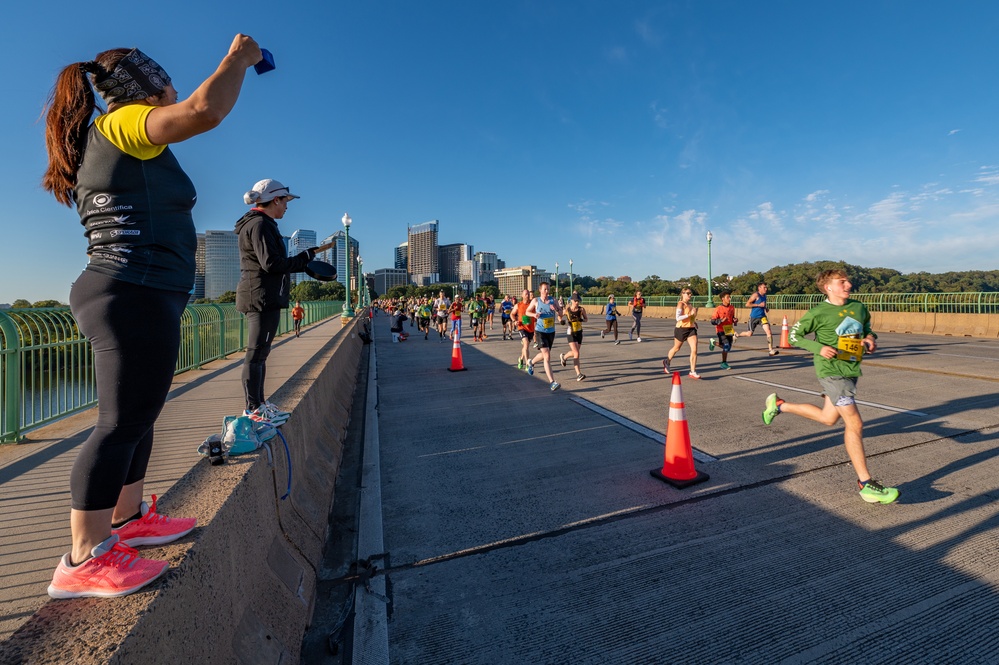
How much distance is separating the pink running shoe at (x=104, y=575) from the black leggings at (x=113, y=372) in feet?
0.58

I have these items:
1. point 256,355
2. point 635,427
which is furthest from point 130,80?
point 635,427

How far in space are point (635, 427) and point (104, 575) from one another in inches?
218

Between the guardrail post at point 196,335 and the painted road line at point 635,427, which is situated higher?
the guardrail post at point 196,335

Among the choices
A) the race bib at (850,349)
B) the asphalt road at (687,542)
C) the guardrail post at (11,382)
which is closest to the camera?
the asphalt road at (687,542)

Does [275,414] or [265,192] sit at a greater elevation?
[265,192]

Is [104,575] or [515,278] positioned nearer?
[104,575]

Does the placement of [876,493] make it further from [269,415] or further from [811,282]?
[811,282]

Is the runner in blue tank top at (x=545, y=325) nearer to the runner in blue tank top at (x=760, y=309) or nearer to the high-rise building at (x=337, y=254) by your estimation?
the high-rise building at (x=337, y=254)

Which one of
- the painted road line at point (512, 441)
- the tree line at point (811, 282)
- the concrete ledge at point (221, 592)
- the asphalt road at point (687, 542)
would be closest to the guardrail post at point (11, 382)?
the concrete ledge at point (221, 592)

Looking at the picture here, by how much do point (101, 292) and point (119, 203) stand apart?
326 mm

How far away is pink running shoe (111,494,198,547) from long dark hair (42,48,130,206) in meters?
1.34

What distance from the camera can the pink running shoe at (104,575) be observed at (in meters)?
1.62

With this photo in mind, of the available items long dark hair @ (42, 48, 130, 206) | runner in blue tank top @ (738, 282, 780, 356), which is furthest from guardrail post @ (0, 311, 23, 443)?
runner in blue tank top @ (738, 282, 780, 356)

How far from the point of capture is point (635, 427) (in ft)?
20.6
